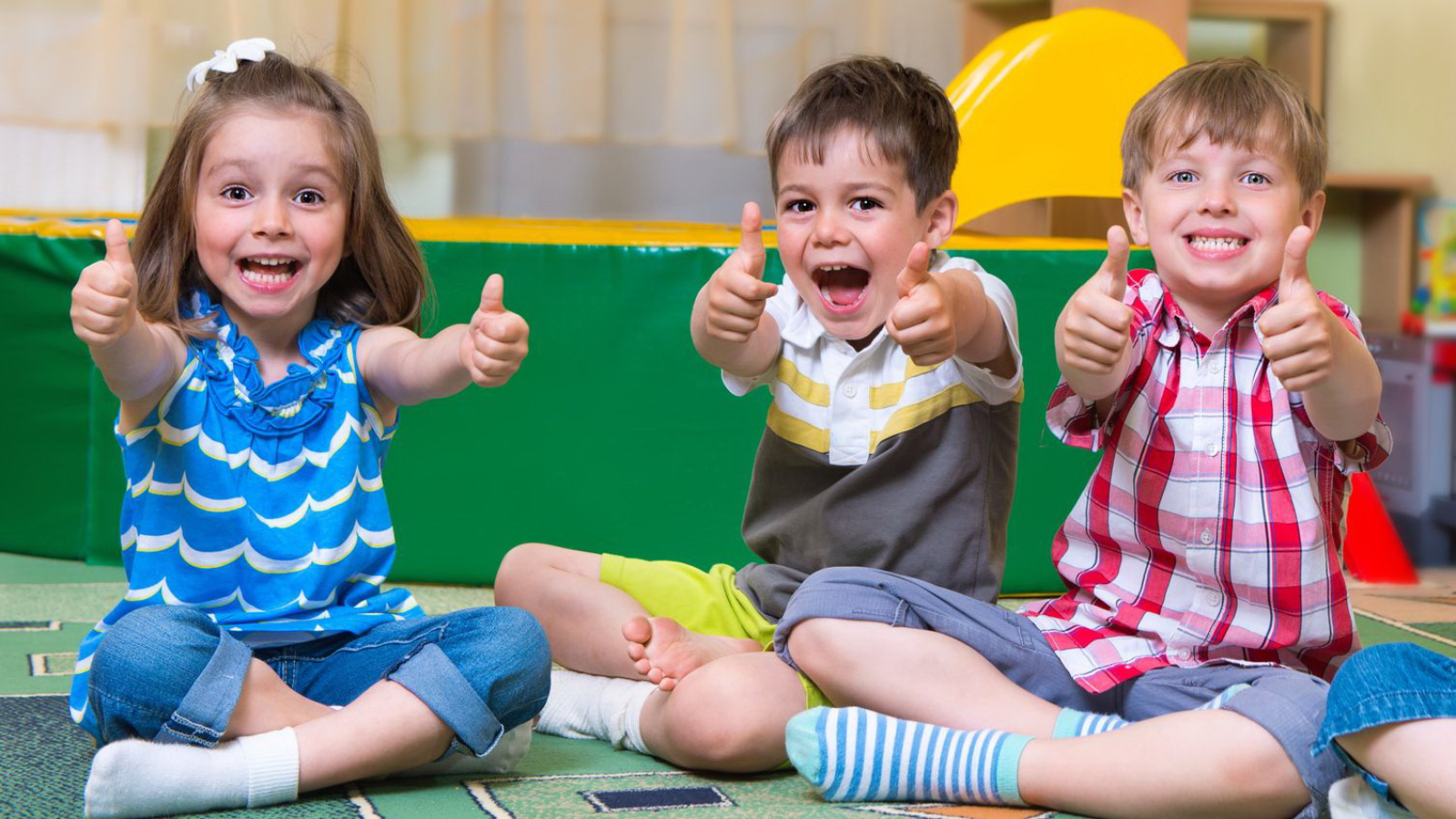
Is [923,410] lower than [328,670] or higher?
higher

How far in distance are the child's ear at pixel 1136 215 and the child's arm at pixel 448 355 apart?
15.3 inches

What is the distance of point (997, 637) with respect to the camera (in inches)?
35.5

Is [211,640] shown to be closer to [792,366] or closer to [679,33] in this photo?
[792,366]

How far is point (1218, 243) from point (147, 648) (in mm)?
645

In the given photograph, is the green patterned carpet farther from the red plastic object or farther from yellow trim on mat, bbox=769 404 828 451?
the red plastic object

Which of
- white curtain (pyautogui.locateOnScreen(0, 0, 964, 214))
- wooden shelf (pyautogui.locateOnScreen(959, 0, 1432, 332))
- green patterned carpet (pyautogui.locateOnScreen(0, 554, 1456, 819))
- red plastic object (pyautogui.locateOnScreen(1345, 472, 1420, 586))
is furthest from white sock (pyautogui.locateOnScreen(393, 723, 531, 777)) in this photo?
wooden shelf (pyautogui.locateOnScreen(959, 0, 1432, 332))

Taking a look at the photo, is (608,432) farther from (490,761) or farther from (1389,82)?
(1389,82)

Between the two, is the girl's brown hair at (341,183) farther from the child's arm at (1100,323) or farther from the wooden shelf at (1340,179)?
the wooden shelf at (1340,179)

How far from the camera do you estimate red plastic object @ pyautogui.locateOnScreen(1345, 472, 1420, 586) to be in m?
1.61

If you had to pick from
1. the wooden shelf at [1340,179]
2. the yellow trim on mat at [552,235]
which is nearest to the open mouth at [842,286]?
the yellow trim on mat at [552,235]

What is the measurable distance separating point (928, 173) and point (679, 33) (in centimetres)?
135

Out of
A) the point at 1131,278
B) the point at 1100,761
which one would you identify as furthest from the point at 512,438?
the point at 1100,761

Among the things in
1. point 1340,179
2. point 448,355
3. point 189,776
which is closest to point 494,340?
point 448,355

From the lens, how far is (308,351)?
0.94 m
